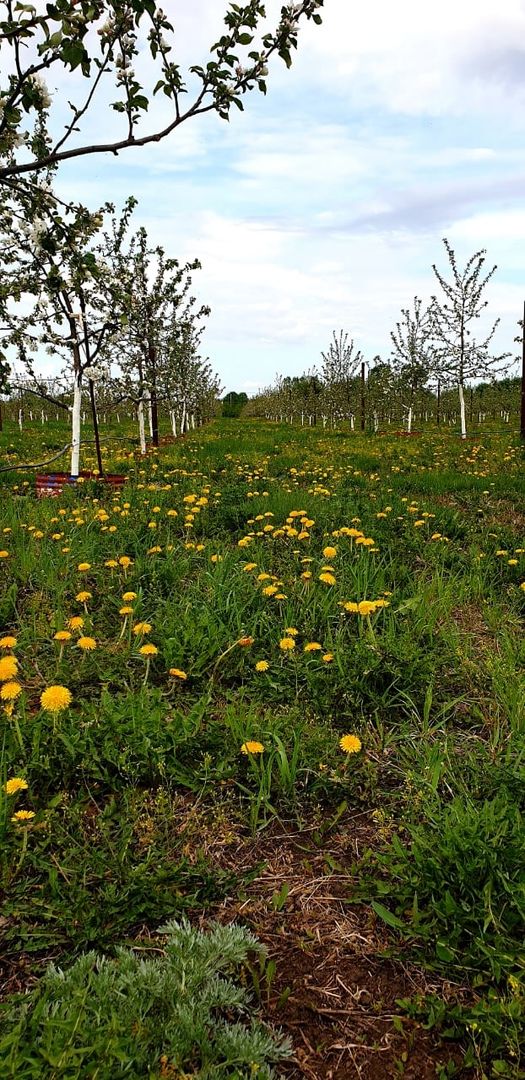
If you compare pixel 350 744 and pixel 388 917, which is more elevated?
pixel 350 744

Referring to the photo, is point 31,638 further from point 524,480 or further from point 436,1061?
point 524,480

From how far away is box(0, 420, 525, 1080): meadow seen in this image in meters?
1.39

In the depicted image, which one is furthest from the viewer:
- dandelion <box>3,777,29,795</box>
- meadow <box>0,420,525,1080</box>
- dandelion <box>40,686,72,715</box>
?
dandelion <box>40,686,72,715</box>

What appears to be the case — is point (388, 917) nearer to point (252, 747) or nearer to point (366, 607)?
point (252, 747)

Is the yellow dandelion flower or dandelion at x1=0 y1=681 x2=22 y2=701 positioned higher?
the yellow dandelion flower

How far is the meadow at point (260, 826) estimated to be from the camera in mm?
1390

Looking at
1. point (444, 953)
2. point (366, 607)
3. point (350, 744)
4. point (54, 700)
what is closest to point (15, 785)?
point (54, 700)

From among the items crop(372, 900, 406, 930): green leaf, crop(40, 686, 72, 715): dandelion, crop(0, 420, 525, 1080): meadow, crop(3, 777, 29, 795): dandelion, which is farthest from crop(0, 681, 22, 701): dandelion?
crop(372, 900, 406, 930): green leaf

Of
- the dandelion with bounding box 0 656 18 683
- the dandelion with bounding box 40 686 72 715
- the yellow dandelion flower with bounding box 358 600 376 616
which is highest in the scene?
the yellow dandelion flower with bounding box 358 600 376 616

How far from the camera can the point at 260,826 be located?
6.89 ft

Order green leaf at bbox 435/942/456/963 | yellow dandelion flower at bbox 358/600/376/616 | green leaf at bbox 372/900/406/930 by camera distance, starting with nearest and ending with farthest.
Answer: green leaf at bbox 435/942/456/963
green leaf at bbox 372/900/406/930
yellow dandelion flower at bbox 358/600/376/616

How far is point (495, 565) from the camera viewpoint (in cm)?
456

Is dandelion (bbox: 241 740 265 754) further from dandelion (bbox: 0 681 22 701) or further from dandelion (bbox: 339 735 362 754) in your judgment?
dandelion (bbox: 0 681 22 701)

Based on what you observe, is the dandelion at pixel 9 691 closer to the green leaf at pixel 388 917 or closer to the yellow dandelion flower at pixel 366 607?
the green leaf at pixel 388 917
